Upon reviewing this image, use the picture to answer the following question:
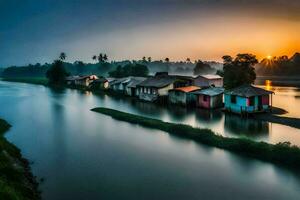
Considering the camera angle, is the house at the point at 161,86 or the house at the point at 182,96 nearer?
the house at the point at 182,96

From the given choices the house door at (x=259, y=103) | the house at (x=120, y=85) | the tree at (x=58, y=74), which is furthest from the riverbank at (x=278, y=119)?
the tree at (x=58, y=74)

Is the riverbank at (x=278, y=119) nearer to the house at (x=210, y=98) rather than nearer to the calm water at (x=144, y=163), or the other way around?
the calm water at (x=144, y=163)

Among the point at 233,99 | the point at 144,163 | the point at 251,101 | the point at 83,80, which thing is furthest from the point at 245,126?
the point at 83,80

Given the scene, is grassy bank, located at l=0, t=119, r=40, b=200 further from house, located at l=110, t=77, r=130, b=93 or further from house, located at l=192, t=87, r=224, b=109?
house, located at l=110, t=77, r=130, b=93

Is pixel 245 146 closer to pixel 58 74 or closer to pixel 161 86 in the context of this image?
pixel 161 86

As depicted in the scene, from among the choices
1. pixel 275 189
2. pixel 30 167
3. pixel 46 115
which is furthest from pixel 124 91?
pixel 275 189

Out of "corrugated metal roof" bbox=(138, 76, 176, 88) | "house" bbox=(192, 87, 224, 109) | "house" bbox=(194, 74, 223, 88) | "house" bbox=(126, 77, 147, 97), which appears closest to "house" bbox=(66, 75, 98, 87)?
"house" bbox=(126, 77, 147, 97)

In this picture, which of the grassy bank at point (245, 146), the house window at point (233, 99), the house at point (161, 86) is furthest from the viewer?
the house at point (161, 86)

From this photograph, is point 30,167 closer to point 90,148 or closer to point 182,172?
point 90,148
